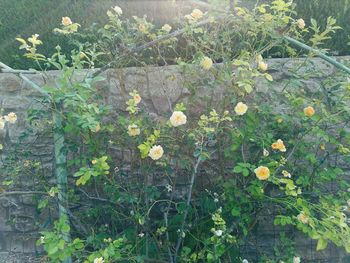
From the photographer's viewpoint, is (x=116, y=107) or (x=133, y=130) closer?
(x=133, y=130)

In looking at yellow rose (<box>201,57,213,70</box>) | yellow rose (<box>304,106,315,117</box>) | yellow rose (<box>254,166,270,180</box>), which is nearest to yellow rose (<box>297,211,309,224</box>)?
yellow rose (<box>254,166,270,180</box>)

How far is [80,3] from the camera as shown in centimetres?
366

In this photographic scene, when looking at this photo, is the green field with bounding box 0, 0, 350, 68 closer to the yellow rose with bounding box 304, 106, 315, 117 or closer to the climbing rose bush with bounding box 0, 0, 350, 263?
the climbing rose bush with bounding box 0, 0, 350, 263

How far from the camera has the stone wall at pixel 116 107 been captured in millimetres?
3076

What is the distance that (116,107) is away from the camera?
126 inches

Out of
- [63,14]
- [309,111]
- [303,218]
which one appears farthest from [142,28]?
[303,218]

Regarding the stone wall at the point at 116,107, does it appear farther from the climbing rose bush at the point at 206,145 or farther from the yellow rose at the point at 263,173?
the yellow rose at the point at 263,173

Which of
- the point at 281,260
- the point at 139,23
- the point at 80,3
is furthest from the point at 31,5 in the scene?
the point at 281,260

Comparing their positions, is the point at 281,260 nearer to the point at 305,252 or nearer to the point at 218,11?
the point at 305,252

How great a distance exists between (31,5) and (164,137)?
1.96 m

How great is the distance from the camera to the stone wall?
10.1 feet

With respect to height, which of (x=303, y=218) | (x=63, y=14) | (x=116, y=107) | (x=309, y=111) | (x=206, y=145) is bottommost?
(x=303, y=218)

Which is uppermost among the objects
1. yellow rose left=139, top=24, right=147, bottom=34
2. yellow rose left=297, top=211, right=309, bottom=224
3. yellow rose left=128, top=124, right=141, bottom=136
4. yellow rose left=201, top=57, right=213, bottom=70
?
yellow rose left=139, top=24, right=147, bottom=34

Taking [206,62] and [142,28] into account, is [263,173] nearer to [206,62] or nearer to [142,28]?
[206,62]
